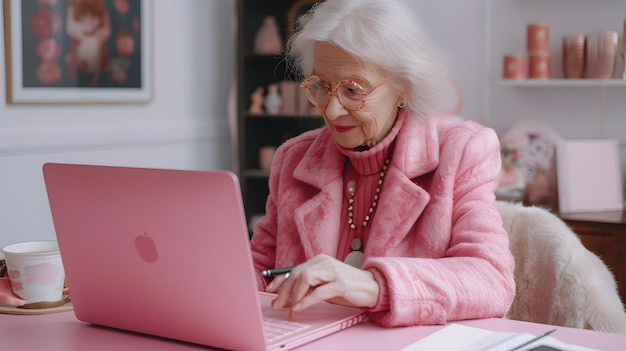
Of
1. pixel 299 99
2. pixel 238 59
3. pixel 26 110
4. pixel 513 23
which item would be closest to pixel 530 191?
pixel 513 23

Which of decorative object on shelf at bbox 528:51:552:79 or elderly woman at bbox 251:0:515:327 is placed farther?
decorative object on shelf at bbox 528:51:552:79

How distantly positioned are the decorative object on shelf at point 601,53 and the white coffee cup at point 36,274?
9.18 feet

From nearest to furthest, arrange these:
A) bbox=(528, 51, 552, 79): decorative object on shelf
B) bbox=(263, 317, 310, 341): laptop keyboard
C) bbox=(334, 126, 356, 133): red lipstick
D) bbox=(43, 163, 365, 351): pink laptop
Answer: bbox=(43, 163, 365, 351): pink laptop, bbox=(263, 317, 310, 341): laptop keyboard, bbox=(334, 126, 356, 133): red lipstick, bbox=(528, 51, 552, 79): decorative object on shelf

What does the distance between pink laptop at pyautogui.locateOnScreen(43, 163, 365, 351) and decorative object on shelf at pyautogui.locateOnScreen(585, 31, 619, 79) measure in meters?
2.62

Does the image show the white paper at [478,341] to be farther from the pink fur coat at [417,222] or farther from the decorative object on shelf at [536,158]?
the decorative object on shelf at [536,158]

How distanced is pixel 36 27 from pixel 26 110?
0.38 metres

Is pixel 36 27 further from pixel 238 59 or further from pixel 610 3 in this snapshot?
pixel 610 3

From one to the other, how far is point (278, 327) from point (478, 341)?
12.7 inches

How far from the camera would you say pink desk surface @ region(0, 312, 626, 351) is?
4.39ft

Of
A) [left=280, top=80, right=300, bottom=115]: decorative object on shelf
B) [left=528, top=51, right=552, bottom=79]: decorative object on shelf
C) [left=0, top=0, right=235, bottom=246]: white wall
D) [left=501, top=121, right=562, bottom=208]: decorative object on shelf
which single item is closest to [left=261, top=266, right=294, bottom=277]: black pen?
[left=501, top=121, right=562, bottom=208]: decorative object on shelf

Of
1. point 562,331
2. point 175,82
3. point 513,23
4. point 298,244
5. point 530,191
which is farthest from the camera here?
point 175,82

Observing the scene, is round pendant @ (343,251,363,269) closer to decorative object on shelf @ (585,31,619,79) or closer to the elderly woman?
the elderly woman

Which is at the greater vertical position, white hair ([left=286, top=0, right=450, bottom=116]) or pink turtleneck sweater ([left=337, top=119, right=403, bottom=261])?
white hair ([left=286, top=0, right=450, bottom=116])

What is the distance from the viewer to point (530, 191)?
3695mm
